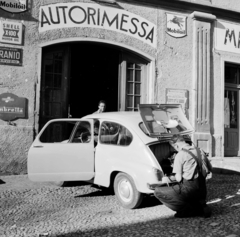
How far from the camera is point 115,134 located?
6047mm

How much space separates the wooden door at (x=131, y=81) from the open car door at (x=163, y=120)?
415 centimetres

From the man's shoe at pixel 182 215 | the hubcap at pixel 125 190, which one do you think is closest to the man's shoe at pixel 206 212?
the man's shoe at pixel 182 215

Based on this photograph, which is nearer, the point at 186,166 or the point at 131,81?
the point at 186,166

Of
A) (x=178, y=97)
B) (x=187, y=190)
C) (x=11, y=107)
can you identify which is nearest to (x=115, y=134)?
(x=187, y=190)

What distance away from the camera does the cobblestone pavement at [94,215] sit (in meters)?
4.34

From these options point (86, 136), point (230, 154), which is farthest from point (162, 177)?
point (230, 154)

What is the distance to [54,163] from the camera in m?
5.99

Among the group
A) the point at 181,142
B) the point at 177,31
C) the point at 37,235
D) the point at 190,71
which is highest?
the point at 177,31

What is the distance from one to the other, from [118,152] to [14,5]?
5585mm

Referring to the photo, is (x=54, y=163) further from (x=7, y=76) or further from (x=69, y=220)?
(x=7, y=76)

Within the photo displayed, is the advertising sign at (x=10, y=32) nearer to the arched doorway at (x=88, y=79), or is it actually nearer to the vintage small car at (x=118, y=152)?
the arched doorway at (x=88, y=79)

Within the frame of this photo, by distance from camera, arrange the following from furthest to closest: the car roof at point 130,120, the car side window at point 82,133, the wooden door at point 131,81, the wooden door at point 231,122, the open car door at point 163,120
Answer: the wooden door at point 231,122 < the wooden door at point 131,81 < the car side window at point 82,133 < the open car door at point 163,120 < the car roof at point 130,120

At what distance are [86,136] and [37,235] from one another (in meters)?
2.64

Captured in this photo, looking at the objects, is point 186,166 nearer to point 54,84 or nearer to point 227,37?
point 54,84
